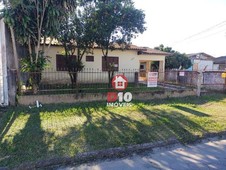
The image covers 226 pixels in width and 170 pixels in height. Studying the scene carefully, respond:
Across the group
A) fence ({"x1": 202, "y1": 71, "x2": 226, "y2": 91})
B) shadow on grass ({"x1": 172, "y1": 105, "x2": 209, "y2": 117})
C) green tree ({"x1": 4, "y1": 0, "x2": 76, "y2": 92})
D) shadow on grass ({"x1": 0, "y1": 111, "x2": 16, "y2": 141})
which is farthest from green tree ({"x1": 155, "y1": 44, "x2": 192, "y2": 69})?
shadow on grass ({"x1": 0, "y1": 111, "x2": 16, "y2": 141})

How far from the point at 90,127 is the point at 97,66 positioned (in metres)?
9.05

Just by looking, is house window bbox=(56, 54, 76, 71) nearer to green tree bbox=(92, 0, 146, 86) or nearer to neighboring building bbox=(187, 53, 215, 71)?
green tree bbox=(92, 0, 146, 86)

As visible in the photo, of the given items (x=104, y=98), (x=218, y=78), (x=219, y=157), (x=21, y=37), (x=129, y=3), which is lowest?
(x=219, y=157)

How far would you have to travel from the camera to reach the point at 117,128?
15.1 ft

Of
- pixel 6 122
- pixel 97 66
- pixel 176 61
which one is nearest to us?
pixel 6 122

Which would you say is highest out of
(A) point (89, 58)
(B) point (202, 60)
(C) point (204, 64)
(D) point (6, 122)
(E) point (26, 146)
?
(B) point (202, 60)

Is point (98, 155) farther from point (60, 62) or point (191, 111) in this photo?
point (60, 62)

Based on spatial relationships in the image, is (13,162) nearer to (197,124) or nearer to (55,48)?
(197,124)

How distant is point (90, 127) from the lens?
4645 millimetres

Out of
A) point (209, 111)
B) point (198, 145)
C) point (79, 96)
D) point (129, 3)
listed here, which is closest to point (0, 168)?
point (198, 145)

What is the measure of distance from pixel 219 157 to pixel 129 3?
25.0 feet

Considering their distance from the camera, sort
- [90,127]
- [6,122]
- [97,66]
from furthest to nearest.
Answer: [97,66]
[6,122]
[90,127]

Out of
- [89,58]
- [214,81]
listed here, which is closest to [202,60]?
[214,81]

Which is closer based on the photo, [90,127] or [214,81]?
[90,127]
